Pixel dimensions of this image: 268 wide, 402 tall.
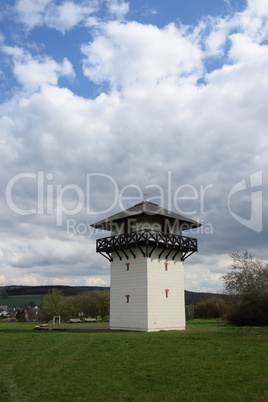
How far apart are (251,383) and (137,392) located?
281 cm

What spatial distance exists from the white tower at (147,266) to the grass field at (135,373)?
9791mm

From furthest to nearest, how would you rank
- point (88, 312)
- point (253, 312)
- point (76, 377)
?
point (88, 312) → point (253, 312) → point (76, 377)

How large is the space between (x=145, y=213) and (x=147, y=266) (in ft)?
12.3

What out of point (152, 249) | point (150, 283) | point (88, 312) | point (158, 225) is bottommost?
point (88, 312)

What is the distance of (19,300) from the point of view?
108750mm

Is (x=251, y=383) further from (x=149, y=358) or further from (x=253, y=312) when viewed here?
(x=253, y=312)

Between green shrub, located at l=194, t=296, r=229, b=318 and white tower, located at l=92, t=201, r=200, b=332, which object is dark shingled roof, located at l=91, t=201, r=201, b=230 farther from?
green shrub, located at l=194, t=296, r=229, b=318

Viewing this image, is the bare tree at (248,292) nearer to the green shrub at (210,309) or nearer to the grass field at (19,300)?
the green shrub at (210,309)

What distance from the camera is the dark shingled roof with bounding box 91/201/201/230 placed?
24.9 m

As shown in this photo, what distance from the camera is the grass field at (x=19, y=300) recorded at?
10284 centimetres

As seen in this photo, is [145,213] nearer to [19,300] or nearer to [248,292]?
[248,292]

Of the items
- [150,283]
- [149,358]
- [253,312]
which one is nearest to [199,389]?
[149,358]

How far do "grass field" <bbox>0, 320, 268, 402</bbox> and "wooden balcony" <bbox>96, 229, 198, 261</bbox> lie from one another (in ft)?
33.5

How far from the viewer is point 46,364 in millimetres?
10641
